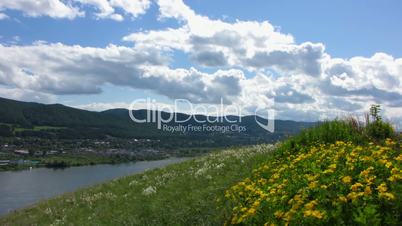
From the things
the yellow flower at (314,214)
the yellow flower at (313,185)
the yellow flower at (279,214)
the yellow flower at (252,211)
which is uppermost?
the yellow flower at (313,185)

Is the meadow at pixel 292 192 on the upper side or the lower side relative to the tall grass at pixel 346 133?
lower

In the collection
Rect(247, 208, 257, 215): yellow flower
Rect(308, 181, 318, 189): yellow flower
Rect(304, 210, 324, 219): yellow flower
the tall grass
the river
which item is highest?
the tall grass

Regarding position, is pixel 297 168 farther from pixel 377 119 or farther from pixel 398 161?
pixel 377 119

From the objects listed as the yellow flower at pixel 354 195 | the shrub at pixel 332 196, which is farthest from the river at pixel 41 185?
the yellow flower at pixel 354 195

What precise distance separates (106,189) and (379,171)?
16.9 meters

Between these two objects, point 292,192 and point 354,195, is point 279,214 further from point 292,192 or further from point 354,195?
point 292,192

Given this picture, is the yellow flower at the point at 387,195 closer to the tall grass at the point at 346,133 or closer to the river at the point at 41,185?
the tall grass at the point at 346,133

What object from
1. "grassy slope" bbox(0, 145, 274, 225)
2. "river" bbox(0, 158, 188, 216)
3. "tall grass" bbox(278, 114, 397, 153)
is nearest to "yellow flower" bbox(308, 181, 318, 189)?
"grassy slope" bbox(0, 145, 274, 225)

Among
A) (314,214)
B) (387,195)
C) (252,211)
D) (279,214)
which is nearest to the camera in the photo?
(314,214)

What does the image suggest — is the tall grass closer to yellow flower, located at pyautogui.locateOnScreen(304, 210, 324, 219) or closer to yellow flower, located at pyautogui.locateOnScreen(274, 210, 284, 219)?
yellow flower, located at pyautogui.locateOnScreen(274, 210, 284, 219)

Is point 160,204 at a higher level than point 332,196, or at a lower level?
lower

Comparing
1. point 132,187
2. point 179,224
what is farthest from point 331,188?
point 132,187

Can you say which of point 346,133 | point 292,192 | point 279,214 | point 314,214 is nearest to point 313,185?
point 292,192

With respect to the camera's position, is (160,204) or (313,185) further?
(160,204)
